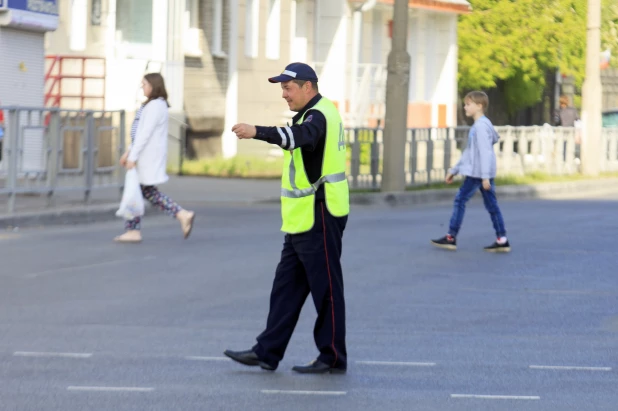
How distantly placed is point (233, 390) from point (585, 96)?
25.7m

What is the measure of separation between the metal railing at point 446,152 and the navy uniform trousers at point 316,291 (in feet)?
49.6

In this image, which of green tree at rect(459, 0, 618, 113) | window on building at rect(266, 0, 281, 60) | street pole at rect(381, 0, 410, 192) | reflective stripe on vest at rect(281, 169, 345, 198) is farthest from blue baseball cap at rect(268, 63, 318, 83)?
green tree at rect(459, 0, 618, 113)

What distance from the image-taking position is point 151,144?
15.1m

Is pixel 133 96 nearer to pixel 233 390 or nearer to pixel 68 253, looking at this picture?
pixel 68 253

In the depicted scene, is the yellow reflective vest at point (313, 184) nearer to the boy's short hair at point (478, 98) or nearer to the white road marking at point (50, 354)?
the white road marking at point (50, 354)

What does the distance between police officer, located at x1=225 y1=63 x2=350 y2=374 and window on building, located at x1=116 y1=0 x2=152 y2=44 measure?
2024 cm

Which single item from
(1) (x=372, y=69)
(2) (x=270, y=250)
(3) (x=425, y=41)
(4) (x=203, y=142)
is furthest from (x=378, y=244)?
(3) (x=425, y=41)

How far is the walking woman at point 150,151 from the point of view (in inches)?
586

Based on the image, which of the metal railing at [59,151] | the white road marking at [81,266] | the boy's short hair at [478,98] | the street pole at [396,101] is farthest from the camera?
the street pole at [396,101]

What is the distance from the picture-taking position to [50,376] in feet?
25.7

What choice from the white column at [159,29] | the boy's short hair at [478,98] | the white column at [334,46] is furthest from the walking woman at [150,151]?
the white column at [334,46]

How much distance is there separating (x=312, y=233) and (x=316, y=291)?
31 centimetres

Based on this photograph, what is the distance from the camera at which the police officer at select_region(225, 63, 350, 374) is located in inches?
312

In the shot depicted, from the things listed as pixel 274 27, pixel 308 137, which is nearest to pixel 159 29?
pixel 274 27
